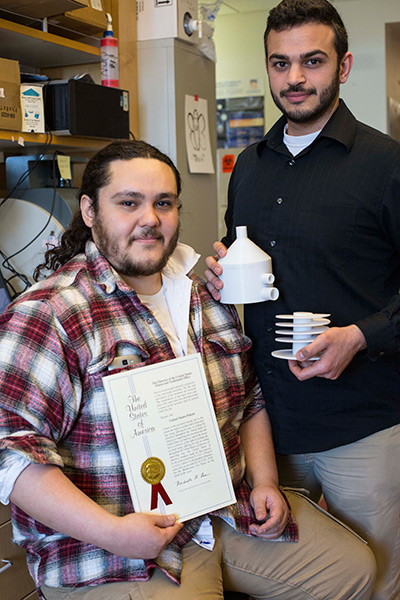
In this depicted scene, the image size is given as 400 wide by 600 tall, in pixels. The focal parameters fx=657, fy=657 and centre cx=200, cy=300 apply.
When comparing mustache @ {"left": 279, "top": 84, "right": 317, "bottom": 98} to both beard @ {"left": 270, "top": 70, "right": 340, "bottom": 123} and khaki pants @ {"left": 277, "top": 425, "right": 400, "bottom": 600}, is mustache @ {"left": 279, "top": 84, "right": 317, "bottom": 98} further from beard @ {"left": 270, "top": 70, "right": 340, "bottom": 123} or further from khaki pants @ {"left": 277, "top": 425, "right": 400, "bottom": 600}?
khaki pants @ {"left": 277, "top": 425, "right": 400, "bottom": 600}

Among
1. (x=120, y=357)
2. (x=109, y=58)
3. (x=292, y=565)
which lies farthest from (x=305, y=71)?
(x=109, y=58)

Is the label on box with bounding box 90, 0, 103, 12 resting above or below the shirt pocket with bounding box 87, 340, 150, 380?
above

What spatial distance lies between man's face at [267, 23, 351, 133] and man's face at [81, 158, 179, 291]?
0.36m

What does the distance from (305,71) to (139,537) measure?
1.11 metres

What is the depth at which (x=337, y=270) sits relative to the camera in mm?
1579

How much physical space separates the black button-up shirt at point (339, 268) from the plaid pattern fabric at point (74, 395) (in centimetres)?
31

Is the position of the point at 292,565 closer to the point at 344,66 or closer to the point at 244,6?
the point at 344,66

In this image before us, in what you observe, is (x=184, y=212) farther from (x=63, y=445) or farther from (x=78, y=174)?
(x=63, y=445)

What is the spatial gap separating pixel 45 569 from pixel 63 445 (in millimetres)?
248

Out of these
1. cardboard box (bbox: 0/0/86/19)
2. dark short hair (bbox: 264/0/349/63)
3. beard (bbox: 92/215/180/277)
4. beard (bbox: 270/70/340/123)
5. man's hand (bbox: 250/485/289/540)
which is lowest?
man's hand (bbox: 250/485/289/540)

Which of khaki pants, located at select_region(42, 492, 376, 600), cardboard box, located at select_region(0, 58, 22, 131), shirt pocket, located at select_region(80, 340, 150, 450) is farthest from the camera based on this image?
→ cardboard box, located at select_region(0, 58, 22, 131)

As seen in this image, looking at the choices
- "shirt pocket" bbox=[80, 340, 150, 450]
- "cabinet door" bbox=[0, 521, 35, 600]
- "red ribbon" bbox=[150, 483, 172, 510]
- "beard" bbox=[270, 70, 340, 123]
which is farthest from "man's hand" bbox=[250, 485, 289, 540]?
"beard" bbox=[270, 70, 340, 123]

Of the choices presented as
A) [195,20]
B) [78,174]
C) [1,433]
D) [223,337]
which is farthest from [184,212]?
[1,433]

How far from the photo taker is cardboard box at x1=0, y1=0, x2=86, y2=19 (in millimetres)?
2072
